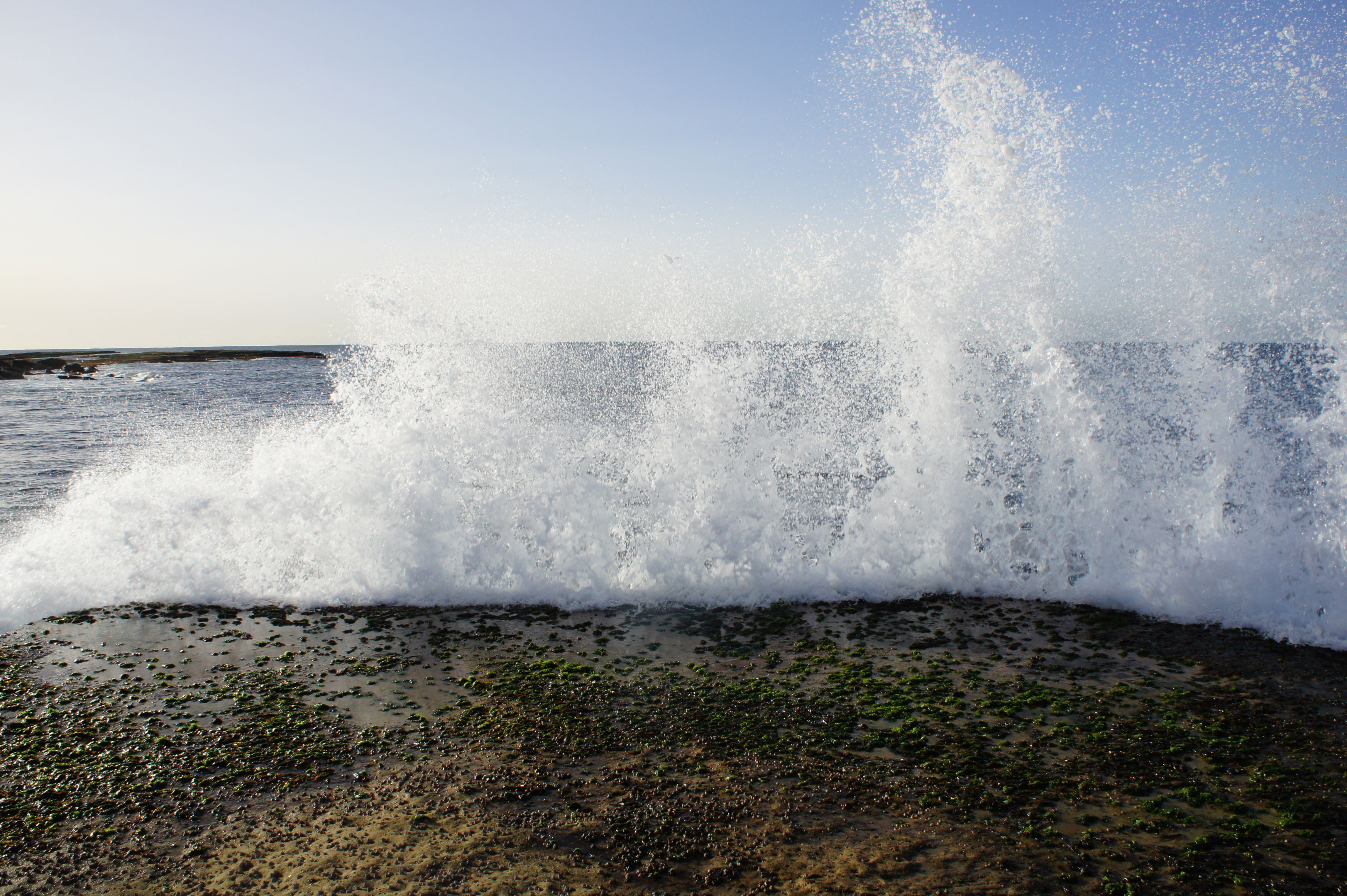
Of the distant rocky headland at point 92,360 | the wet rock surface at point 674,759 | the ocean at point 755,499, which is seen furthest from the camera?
the distant rocky headland at point 92,360

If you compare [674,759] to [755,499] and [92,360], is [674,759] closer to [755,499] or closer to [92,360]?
[755,499]

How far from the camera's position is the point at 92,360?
98188mm

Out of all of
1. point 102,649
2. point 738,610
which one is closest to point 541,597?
point 738,610

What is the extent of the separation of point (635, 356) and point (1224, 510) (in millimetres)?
86655

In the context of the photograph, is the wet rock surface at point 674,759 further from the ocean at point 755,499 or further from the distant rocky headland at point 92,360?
the distant rocky headland at point 92,360

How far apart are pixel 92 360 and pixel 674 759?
124 m

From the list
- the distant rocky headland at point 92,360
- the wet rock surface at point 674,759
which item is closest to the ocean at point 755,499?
the wet rock surface at point 674,759

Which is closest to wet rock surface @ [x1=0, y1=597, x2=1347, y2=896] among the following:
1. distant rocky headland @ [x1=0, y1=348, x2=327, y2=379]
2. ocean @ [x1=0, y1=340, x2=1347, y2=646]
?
ocean @ [x1=0, y1=340, x2=1347, y2=646]

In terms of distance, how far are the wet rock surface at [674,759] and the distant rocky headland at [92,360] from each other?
73.2 m

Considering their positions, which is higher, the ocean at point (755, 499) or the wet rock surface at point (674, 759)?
the ocean at point (755, 499)

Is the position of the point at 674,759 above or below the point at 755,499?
below

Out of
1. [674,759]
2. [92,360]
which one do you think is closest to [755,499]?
[674,759]

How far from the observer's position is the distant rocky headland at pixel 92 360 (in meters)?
67.4

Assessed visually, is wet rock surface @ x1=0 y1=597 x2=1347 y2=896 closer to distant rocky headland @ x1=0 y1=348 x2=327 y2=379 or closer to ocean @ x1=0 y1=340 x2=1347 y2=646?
ocean @ x1=0 y1=340 x2=1347 y2=646
